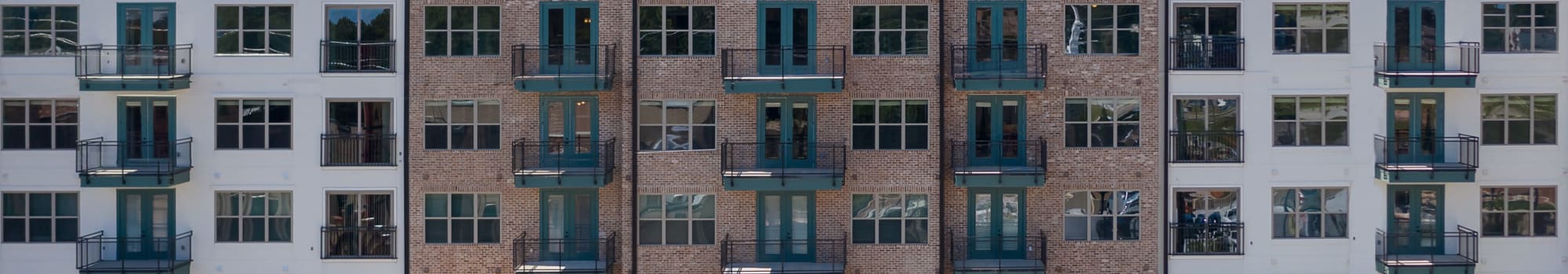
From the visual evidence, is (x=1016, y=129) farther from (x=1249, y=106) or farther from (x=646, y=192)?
(x=646, y=192)

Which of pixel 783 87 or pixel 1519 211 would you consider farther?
pixel 1519 211

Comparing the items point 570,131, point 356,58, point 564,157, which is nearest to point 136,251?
point 356,58

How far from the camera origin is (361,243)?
21.7 metres

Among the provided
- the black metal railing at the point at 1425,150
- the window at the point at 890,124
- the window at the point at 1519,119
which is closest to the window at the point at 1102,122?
the window at the point at 890,124

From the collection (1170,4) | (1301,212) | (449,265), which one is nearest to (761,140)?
(449,265)

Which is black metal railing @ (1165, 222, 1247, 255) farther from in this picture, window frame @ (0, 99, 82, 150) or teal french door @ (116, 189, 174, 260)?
window frame @ (0, 99, 82, 150)

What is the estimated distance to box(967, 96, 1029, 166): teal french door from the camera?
21250mm

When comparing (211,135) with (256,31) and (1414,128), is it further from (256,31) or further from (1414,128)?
(1414,128)

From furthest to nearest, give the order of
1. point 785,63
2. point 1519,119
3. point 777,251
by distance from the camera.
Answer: point 1519,119 → point 777,251 → point 785,63

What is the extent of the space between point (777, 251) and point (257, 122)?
950cm

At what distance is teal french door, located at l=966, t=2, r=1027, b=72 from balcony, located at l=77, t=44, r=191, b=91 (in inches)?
540

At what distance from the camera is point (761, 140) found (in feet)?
69.3

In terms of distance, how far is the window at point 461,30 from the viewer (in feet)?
70.6

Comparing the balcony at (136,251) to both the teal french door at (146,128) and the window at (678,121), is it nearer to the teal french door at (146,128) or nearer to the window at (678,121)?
the teal french door at (146,128)
